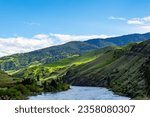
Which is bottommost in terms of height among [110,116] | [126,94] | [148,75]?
[126,94]

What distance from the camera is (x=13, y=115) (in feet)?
52.7

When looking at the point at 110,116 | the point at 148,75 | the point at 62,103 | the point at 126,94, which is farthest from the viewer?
the point at 126,94

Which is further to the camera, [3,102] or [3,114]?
[3,102]

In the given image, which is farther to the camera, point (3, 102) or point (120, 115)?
point (3, 102)

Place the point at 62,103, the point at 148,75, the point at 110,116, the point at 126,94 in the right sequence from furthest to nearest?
the point at 126,94 → the point at 148,75 → the point at 62,103 → the point at 110,116

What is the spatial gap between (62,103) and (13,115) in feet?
7.91

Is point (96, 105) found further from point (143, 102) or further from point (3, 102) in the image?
point (3, 102)

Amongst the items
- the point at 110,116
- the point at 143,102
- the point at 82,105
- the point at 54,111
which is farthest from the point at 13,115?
the point at 143,102

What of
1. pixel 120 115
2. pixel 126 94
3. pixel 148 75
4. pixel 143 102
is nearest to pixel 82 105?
pixel 120 115

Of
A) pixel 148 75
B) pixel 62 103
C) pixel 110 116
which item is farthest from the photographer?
pixel 148 75

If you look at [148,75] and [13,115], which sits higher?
[13,115]

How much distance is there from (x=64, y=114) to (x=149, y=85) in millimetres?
111805

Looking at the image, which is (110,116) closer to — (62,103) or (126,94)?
(62,103)

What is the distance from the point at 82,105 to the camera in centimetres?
1678
